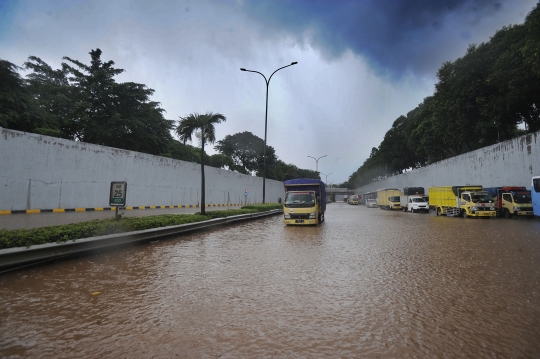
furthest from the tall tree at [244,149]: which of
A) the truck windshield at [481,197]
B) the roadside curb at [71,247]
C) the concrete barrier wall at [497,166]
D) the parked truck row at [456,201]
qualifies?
the roadside curb at [71,247]

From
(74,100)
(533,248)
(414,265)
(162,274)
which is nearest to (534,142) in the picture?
(533,248)

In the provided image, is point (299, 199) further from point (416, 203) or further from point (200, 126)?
point (416, 203)

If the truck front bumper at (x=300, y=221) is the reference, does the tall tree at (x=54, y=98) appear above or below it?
above

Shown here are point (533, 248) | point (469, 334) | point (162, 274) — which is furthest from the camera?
point (533, 248)

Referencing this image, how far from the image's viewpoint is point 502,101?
31688 mm

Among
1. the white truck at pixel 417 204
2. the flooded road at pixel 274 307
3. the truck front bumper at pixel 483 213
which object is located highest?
the white truck at pixel 417 204

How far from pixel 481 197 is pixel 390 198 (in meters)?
18.8

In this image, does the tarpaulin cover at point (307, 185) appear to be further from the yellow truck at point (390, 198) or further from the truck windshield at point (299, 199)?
the yellow truck at point (390, 198)

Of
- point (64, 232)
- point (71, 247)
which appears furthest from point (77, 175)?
point (71, 247)

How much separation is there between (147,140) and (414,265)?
42764 mm

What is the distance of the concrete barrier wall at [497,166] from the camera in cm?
2428

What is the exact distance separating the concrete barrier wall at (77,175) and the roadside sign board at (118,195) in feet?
33.5

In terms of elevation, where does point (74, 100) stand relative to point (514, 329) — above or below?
above

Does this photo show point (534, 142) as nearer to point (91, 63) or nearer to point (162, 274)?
point (162, 274)
